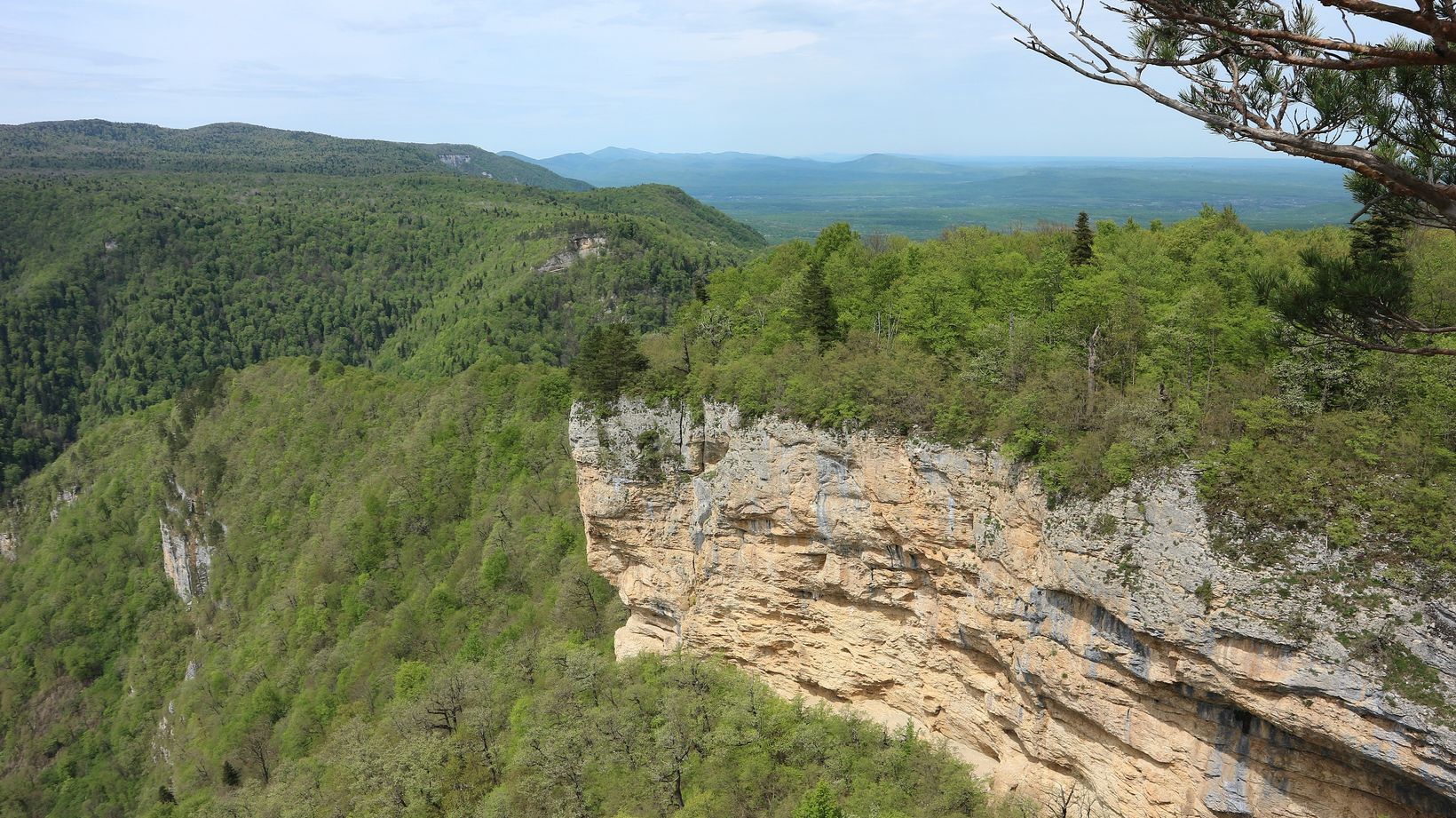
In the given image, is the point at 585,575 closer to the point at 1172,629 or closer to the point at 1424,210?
the point at 1172,629

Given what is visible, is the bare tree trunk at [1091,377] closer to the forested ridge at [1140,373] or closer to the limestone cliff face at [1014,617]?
the forested ridge at [1140,373]

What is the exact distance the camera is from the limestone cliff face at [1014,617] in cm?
1758

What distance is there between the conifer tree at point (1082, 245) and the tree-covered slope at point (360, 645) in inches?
777

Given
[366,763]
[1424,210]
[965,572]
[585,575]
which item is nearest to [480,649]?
[585,575]

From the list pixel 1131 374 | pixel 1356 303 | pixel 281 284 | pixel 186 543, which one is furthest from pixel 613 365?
pixel 281 284

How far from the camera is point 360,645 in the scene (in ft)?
167

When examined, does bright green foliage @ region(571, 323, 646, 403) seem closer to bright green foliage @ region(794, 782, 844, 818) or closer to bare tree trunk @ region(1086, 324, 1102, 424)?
bright green foliage @ region(794, 782, 844, 818)

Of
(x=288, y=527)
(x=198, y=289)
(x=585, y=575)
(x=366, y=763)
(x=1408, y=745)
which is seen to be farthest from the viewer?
(x=198, y=289)

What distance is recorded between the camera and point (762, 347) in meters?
32.1

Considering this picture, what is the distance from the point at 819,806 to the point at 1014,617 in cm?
802

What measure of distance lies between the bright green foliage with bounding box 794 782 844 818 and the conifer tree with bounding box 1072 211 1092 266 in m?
21.3

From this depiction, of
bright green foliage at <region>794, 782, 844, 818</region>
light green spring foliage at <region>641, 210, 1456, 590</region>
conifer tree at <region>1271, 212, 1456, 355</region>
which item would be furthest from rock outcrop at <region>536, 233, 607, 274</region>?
conifer tree at <region>1271, 212, 1456, 355</region>

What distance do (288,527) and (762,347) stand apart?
57932 millimetres

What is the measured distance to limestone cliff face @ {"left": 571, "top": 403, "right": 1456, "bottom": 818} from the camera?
17578 mm
